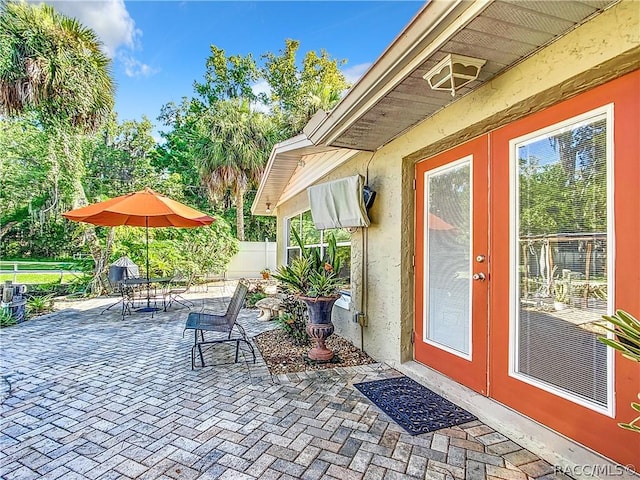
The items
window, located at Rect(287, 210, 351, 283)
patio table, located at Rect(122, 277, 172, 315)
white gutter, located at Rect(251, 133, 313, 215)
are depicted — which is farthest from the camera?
patio table, located at Rect(122, 277, 172, 315)

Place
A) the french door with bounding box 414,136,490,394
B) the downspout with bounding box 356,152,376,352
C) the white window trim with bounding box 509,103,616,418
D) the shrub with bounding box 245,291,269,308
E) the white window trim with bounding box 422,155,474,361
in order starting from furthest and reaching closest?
the shrub with bounding box 245,291,269,308 < the downspout with bounding box 356,152,376,352 < the white window trim with bounding box 422,155,474,361 < the french door with bounding box 414,136,490,394 < the white window trim with bounding box 509,103,616,418

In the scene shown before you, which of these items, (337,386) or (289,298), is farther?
(289,298)

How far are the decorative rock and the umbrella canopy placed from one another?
2.03 meters

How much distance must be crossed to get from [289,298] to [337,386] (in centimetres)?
198

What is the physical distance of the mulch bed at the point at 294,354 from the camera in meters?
4.07

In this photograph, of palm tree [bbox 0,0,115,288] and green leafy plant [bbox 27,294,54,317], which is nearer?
green leafy plant [bbox 27,294,54,317]

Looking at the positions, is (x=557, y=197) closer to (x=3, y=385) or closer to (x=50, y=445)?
(x=50, y=445)

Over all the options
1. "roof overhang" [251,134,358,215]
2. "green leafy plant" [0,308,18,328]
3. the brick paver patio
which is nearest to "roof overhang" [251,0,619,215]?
"roof overhang" [251,134,358,215]

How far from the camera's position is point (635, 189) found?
190cm

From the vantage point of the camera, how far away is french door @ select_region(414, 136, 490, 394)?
2980mm

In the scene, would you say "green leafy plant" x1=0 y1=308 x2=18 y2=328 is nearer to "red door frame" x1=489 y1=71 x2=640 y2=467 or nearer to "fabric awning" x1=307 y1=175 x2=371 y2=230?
"fabric awning" x1=307 y1=175 x2=371 y2=230

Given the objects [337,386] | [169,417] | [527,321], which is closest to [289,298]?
[337,386]

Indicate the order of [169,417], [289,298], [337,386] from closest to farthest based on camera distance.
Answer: [169,417] → [337,386] → [289,298]

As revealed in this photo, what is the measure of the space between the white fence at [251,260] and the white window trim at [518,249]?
1375 cm
